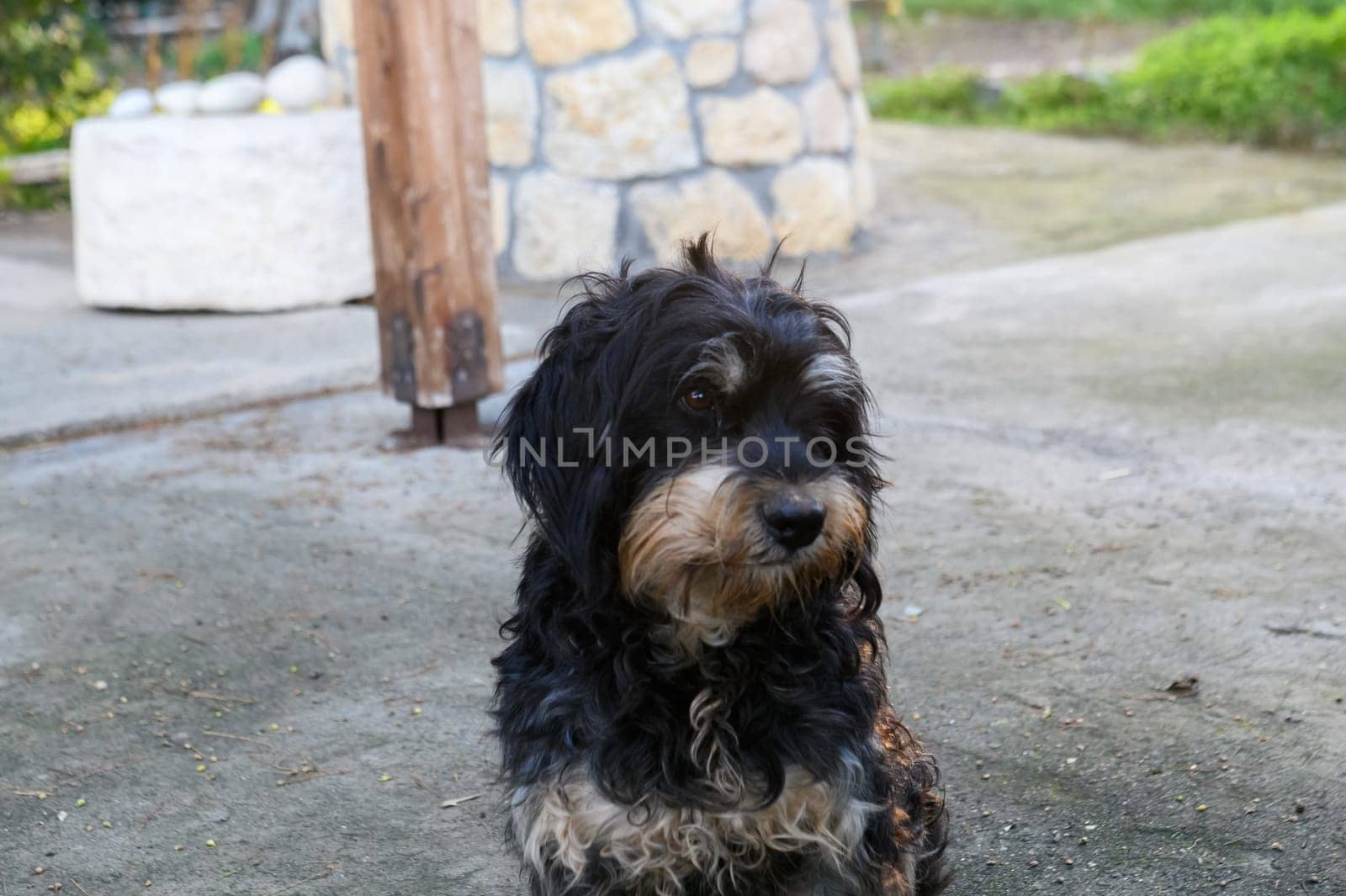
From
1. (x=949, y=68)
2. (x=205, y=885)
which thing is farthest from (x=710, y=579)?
(x=949, y=68)

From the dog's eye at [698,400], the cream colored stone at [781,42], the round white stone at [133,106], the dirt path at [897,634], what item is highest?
the cream colored stone at [781,42]

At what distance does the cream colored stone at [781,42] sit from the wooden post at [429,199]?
361 cm

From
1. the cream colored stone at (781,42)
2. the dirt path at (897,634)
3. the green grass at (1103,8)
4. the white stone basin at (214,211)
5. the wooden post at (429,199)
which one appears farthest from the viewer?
the green grass at (1103,8)

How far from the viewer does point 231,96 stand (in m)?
9.17

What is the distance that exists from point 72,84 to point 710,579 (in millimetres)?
13174

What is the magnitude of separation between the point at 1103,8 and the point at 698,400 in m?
21.7

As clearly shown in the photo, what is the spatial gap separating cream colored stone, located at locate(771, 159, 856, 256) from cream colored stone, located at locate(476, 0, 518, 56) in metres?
1.84

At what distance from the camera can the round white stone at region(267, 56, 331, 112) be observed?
360 inches

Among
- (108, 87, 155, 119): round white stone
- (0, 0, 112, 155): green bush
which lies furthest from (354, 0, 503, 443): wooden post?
(0, 0, 112, 155): green bush

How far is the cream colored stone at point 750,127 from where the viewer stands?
29.3 feet

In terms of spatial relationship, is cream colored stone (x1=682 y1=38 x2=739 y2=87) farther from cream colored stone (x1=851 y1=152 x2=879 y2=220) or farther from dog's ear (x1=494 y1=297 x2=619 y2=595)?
dog's ear (x1=494 y1=297 x2=619 y2=595)

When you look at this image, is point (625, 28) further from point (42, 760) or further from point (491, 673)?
point (42, 760)

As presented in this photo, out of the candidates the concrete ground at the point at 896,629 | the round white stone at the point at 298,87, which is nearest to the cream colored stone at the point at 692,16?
the round white stone at the point at 298,87

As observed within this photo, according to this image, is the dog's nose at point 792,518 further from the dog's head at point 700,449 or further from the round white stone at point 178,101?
the round white stone at point 178,101
